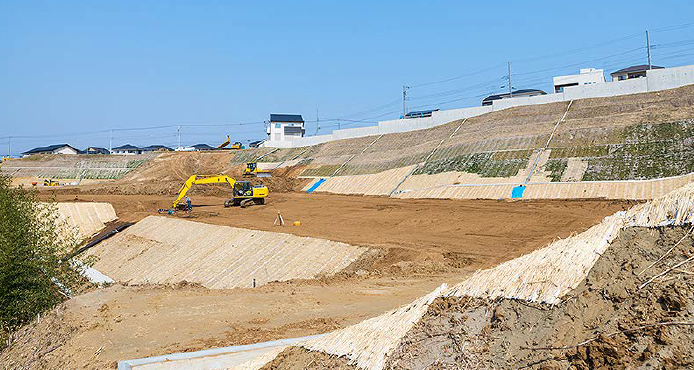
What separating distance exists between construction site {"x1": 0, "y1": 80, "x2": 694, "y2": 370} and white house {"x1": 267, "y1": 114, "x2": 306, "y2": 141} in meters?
44.9

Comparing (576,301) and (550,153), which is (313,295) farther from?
(550,153)

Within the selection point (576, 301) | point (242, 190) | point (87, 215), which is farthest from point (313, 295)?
point (87, 215)

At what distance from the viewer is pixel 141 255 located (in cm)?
2970

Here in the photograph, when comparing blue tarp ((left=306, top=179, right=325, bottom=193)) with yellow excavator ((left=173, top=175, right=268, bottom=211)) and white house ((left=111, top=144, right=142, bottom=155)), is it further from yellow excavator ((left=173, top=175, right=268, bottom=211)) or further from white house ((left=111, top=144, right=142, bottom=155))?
white house ((left=111, top=144, right=142, bottom=155))

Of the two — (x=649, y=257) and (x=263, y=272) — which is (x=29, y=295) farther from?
(x=649, y=257)

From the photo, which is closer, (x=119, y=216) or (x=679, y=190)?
(x=679, y=190)

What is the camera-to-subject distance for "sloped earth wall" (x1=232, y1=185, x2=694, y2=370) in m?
5.04

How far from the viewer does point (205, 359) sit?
1009 cm

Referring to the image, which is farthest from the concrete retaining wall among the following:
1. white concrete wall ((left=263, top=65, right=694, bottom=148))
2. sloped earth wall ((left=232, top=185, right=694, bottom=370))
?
sloped earth wall ((left=232, top=185, right=694, bottom=370))

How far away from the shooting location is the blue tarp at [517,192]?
3499 centimetres

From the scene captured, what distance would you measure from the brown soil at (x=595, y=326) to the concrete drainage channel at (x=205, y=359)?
3.96 m

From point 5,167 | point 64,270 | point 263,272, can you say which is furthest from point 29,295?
point 5,167

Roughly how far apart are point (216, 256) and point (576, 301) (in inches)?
817

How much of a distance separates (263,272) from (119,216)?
22.2 metres
